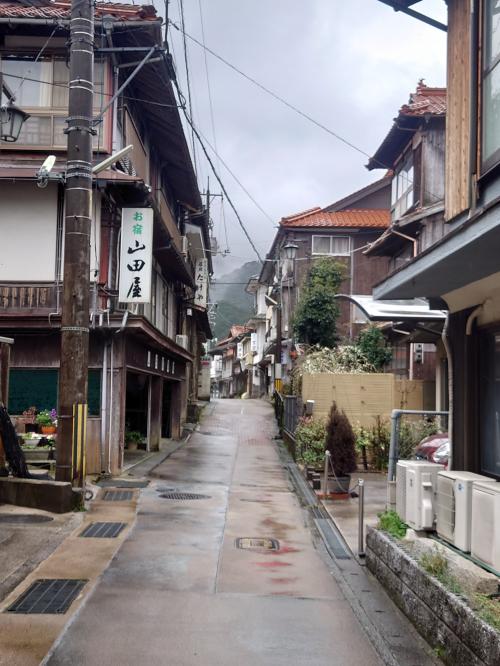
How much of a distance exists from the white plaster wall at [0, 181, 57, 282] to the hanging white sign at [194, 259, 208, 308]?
1580cm

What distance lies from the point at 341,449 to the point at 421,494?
696cm

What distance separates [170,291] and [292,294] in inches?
549

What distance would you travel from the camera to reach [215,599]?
22.8ft

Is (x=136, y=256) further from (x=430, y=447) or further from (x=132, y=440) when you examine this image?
(x=132, y=440)

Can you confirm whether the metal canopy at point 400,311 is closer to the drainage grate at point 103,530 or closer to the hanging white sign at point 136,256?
the drainage grate at point 103,530

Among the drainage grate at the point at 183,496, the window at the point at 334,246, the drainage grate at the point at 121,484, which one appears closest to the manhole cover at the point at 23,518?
the drainage grate at the point at 183,496

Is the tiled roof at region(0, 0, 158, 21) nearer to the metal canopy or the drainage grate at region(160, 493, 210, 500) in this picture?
the metal canopy

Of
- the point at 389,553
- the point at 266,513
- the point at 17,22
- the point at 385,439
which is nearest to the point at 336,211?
the point at 385,439

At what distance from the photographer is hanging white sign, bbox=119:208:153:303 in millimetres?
15422

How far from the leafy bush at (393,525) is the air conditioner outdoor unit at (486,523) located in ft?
5.74

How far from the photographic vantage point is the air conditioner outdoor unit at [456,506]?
6.01m

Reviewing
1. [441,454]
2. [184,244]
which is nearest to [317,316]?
[184,244]

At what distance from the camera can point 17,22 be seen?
15.7 metres

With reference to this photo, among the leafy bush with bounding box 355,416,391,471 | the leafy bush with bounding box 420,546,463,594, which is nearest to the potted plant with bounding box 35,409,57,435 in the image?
the leafy bush with bounding box 355,416,391,471
